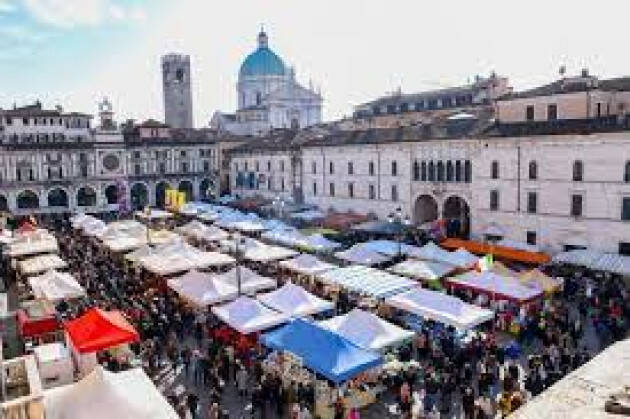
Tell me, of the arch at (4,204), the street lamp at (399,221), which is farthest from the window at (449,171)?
the arch at (4,204)

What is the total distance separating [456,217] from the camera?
38.8 meters

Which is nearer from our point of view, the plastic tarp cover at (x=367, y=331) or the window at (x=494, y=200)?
the plastic tarp cover at (x=367, y=331)

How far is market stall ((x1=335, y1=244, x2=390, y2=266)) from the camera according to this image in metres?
28.0

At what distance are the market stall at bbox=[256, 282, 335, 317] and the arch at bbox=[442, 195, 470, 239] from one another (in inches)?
747

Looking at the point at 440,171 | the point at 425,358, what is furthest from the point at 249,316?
the point at 440,171

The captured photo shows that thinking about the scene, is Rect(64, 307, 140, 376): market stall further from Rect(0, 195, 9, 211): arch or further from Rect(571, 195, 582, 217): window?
Rect(0, 195, 9, 211): arch

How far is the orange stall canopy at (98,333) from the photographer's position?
54.8 feet

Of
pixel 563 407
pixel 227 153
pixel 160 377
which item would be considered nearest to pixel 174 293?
pixel 160 377

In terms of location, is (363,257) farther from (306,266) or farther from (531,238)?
(531,238)

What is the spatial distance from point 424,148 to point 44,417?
30.3 metres

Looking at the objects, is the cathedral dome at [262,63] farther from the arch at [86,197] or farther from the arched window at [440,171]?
the arched window at [440,171]

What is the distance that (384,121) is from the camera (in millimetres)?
58000

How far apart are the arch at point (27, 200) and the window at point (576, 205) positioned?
1928 inches

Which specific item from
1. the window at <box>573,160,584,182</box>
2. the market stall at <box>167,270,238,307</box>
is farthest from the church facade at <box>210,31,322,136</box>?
the market stall at <box>167,270,238,307</box>
